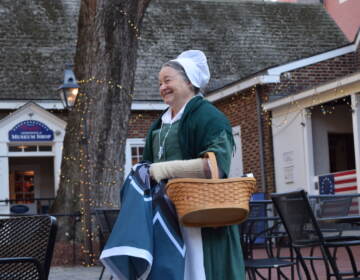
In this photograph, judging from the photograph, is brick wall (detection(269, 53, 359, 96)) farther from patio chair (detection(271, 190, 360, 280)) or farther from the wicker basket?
the wicker basket

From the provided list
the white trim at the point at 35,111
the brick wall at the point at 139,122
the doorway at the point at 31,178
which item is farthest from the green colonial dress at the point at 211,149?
the doorway at the point at 31,178

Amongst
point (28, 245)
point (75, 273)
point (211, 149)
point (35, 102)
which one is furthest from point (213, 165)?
point (35, 102)

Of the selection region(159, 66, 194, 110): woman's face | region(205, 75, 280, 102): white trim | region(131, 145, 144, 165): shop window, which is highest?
region(205, 75, 280, 102): white trim

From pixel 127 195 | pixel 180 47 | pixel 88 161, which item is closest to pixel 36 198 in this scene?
pixel 180 47

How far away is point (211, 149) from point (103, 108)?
27.7 ft

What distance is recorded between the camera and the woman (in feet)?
13.3

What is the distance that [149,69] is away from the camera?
21.4 m

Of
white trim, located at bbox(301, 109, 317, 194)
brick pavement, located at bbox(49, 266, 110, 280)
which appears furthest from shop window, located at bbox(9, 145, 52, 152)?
brick pavement, located at bbox(49, 266, 110, 280)

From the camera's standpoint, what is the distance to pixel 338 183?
54.0ft

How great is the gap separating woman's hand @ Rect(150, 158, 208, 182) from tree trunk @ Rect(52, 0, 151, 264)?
8.15 meters

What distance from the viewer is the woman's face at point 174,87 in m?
4.30

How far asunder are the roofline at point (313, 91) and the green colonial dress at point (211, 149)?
1112 cm

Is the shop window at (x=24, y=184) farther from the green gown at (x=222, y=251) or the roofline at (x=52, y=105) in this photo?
the green gown at (x=222, y=251)

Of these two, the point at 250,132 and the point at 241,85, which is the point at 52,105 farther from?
the point at 250,132
